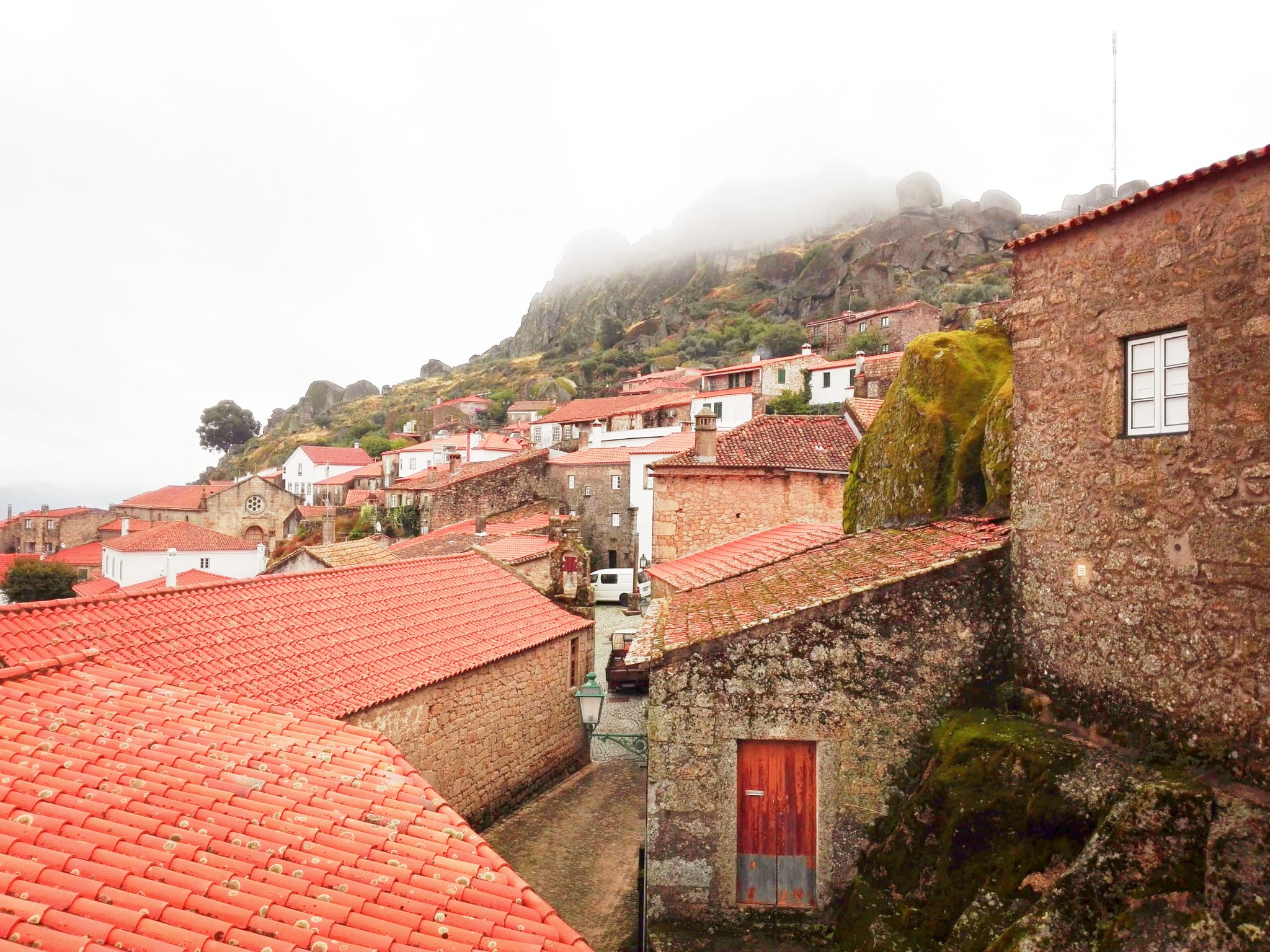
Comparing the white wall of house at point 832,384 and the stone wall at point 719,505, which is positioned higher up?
the white wall of house at point 832,384

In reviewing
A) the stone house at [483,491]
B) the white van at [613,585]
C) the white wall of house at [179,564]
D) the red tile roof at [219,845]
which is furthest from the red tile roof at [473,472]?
the red tile roof at [219,845]

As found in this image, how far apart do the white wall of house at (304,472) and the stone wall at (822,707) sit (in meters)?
67.5

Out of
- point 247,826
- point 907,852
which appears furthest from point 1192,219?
point 247,826

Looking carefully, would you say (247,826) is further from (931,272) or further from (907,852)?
(931,272)

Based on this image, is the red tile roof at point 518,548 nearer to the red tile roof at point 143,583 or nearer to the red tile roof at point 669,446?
the red tile roof at point 669,446

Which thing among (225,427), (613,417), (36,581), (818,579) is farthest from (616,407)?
(225,427)

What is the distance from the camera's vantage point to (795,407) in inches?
1865

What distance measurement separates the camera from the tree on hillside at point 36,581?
37562 mm

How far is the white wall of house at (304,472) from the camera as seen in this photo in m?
70.8

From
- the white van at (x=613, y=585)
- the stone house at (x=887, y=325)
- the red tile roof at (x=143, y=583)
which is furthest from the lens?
the stone house at (x=887, y=325)

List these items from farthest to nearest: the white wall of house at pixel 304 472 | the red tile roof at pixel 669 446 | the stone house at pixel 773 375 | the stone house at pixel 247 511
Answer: the white wall of house at pixel 304 472
the stone house at pixel 247 511
the stone house at pixel 773 375
the red tile roof at pixel 669 446

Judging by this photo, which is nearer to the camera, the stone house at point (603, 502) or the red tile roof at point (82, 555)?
the stone house at point (603, 502)

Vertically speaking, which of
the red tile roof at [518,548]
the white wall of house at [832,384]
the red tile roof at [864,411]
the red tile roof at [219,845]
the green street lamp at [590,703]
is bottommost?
the green street lamp at [590,703]

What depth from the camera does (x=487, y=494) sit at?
39.0 meters
